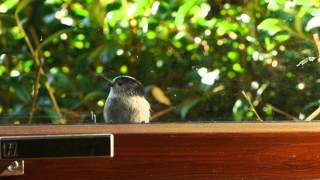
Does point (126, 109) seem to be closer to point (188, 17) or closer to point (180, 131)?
point (180, 131)

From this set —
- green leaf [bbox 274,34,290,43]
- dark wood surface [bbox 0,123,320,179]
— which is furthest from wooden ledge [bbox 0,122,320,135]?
green leaf [bbox 274,34,290,43]

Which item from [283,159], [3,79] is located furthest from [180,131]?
[3,79]

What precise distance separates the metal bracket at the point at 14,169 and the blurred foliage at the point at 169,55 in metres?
0.08

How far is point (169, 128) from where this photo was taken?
915mm

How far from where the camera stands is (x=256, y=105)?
3.13ft

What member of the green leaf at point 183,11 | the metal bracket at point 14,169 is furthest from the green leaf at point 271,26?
the metal bracket at point 14,169

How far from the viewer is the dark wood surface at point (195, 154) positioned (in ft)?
2.88

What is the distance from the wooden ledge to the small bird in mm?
20

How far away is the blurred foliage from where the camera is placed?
887 mm

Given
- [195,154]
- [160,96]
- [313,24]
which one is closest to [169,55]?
[160,96]

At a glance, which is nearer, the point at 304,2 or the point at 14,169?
the point at 14,169

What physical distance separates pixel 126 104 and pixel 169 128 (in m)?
0.10

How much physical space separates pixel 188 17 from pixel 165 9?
0.16ft

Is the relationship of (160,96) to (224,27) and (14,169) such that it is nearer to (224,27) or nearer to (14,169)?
(224,27)
